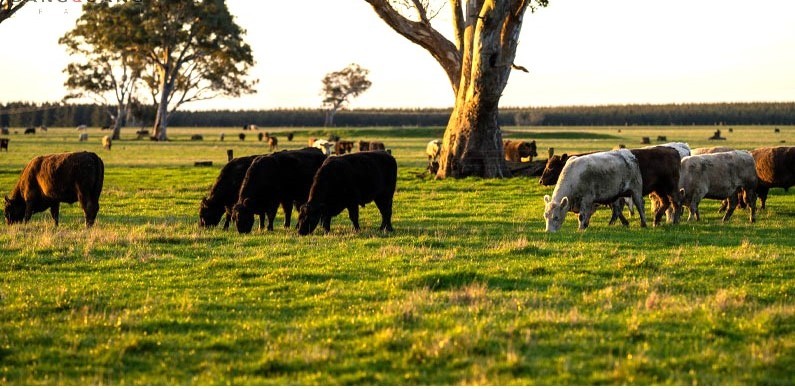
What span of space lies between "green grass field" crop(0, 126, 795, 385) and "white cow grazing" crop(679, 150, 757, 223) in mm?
1572

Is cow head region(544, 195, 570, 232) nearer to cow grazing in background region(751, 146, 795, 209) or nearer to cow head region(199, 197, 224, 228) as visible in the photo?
cow head region(199, 197, 224, 228)

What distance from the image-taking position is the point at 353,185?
16703 mm

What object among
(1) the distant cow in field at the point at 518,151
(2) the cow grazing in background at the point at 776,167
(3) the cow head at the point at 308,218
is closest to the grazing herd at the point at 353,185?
(3) the cow head at the point at 308,218

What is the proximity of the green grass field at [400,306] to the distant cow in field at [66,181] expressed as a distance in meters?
1.09

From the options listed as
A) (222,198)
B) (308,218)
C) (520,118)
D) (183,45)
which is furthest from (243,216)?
(520,118)

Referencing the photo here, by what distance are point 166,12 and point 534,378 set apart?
73.0 metres

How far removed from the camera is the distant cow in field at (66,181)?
60.5 feet

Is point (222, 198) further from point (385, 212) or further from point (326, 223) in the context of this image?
point (385, 212)

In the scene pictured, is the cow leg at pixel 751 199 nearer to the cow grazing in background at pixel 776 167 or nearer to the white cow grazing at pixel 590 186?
the cow grazing in background at pixel 776 167

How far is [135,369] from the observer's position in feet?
25.1

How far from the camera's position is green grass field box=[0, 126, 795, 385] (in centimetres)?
754

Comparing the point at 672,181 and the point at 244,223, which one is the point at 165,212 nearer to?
the point at 244,223

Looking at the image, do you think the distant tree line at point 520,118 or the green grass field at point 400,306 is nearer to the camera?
the green grass field at point 400,306

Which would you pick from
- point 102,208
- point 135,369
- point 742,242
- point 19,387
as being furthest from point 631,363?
point 102,208
